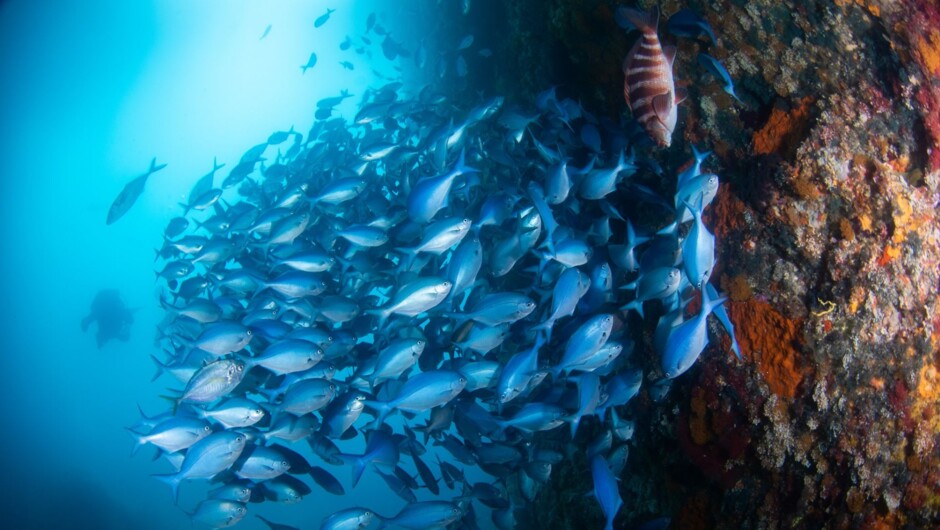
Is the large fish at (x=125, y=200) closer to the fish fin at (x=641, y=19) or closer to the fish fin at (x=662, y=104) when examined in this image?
the fish fin at (x=641, y=19)

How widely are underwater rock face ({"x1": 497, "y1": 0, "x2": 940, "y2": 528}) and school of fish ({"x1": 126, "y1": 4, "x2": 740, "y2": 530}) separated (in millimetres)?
422

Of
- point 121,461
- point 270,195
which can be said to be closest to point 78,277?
point 121,461

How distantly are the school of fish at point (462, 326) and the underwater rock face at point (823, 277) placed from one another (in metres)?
0.42

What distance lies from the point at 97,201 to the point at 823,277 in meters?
79.4

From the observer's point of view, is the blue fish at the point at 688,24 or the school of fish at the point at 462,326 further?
the school of fish at the point at 462,326

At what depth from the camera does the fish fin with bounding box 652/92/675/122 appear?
2.55m

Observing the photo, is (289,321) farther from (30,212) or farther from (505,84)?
(30,212)

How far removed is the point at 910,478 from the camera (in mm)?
2984

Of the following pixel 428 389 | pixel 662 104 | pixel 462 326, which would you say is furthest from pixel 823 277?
pixel 428 389

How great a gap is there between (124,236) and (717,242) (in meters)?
69.1

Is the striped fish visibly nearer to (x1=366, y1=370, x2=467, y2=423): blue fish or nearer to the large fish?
(x1=366, y1=370, x2=467, y2=423): blue fish

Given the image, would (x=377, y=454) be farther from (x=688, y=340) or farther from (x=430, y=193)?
(x=688, y=340)

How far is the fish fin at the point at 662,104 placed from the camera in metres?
2.55

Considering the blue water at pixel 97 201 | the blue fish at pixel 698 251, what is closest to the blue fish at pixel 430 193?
the blue fish at pixel 698 251
